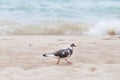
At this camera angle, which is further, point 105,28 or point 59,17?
point 59,17

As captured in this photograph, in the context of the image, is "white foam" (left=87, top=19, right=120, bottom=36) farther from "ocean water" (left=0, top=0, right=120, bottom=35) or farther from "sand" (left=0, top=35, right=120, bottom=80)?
"sand" (left=0, top=35, right=120, bottom=80)

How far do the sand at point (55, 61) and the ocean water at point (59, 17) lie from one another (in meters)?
2.76

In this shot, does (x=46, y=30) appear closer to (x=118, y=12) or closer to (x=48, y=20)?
(x=48, y=20)

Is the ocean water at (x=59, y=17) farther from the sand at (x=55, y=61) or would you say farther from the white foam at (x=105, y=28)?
the sand at (x=55, y=61)

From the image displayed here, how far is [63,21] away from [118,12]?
2933mm

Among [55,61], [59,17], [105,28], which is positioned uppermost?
[59,17]

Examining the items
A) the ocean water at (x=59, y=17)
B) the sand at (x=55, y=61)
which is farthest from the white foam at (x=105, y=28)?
the sand at (x=55, y=61)

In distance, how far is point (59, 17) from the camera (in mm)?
13688

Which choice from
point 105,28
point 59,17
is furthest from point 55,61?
point 59,17

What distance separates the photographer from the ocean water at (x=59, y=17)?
1155 centimetres

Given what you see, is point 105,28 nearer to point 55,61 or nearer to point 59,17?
point 59,17

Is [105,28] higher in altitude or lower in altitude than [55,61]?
higher

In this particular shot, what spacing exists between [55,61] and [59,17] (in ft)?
22.8

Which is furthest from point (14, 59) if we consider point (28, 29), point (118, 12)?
point (118, 12)
